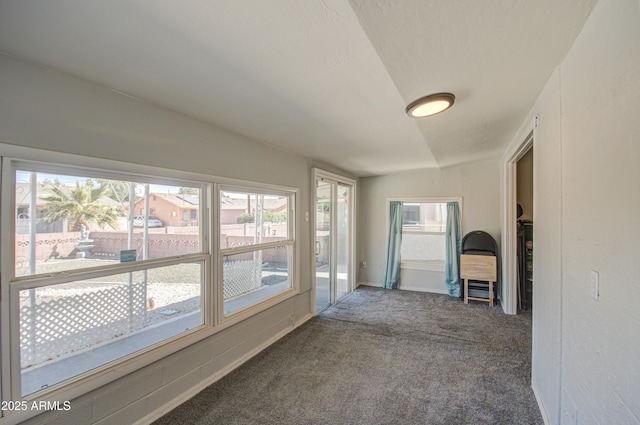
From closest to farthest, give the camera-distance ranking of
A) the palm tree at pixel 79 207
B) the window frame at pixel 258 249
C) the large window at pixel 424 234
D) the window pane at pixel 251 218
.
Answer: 1. the palm tree at pixel 79 207
2. the window frame at pixel 258 249
3. the window pane at pixel 251 218
4. the large window at pixel 424 234

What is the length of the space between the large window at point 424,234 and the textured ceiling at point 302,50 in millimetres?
3061

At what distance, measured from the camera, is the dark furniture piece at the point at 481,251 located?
4401mm

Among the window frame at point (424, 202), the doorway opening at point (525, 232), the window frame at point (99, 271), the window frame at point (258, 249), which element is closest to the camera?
the window frame at point (99, 271)

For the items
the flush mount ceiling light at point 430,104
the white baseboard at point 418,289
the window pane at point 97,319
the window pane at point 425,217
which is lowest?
the white baseboard at point 418,289

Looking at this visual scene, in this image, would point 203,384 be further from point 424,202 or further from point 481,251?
point 424,202

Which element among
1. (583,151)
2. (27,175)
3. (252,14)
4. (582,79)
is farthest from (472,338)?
(27,175)

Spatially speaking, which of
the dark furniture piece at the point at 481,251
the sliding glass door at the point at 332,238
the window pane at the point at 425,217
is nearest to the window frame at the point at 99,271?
the sliding glass door at the point at 332,238

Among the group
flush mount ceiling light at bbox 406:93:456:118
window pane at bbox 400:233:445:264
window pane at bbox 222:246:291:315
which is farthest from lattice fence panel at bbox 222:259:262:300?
window pane at bbox 400:233:445:264

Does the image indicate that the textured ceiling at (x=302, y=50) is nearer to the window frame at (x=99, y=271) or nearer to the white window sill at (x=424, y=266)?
the window frame at (x=99, y=271)

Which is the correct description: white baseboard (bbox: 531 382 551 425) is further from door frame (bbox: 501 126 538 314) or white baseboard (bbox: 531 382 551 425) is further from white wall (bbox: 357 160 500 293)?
white wall (bbox: 357 160 500 293)

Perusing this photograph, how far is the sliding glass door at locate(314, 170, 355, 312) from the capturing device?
4149 mm

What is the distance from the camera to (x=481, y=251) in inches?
175

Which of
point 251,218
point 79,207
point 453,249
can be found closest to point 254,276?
point 251,218

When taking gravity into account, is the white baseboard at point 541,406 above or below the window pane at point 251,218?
below
